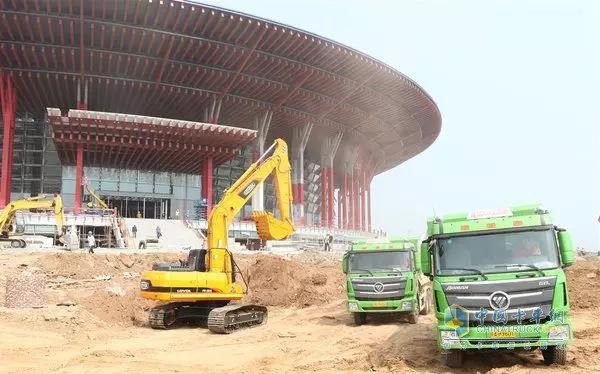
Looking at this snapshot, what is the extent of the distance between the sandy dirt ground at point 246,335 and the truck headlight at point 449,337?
2.38 ft

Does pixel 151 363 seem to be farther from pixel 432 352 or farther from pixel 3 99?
pixel 3 99

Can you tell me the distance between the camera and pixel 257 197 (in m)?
46.2

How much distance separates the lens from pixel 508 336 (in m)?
→ 8.19

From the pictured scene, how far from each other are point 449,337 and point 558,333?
1.56m

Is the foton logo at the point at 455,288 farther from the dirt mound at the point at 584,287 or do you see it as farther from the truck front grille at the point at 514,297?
the dirt mound at the point at 584,287

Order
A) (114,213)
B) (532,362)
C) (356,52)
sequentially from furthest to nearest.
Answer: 1. (356,52)
2. (114,213)
3. (532,362)

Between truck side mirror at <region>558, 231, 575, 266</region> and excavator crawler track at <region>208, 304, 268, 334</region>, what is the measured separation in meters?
8.45

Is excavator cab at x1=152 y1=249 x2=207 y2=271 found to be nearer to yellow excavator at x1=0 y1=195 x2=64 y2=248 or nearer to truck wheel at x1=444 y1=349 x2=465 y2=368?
truck wheel at x1=444 y1=349 x2=465 y2=368

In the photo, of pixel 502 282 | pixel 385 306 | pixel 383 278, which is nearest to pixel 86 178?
pixel 383 278

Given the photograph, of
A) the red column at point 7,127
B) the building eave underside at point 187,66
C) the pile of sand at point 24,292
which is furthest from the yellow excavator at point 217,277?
the red column at point 7,127

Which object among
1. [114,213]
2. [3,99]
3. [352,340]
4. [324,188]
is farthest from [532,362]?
[324,188]

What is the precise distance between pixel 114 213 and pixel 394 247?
2759cm

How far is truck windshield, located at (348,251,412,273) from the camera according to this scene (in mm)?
14836

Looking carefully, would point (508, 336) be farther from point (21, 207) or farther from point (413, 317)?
point (21, 207)
